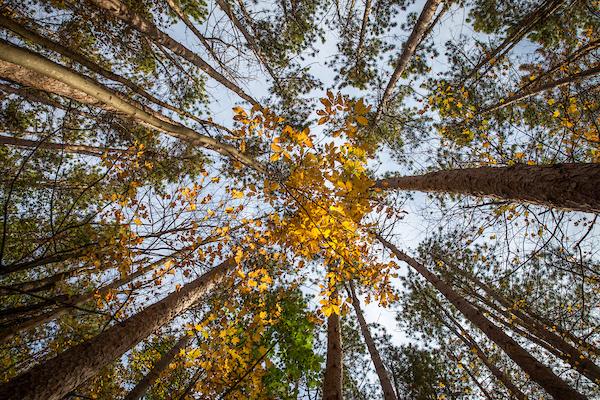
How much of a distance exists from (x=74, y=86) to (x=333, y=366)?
14.9 ft

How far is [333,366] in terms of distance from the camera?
13.9 ft

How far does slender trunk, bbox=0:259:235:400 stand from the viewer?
2.29 m

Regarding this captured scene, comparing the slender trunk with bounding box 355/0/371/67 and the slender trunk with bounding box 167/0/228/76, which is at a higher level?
the slender trunk with bounding box 355/0/371/67

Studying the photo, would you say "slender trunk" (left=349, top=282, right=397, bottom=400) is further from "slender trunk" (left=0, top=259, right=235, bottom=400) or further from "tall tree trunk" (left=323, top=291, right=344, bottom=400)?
"slender trunk" (left=0, top=259, right=235, bottom=400)

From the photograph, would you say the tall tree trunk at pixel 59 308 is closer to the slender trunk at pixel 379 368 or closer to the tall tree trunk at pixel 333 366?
the tall tree trunk at pixel 333 366

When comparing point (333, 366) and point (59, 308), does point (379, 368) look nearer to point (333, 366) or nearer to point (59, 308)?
point (333, 366)

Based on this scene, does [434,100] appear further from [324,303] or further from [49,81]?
[49,81]

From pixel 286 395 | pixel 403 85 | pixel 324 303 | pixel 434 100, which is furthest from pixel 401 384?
pixel 403 85

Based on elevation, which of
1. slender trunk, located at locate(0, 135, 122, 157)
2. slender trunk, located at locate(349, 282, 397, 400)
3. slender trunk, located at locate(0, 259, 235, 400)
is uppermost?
slender trunk, located at locate(0, 135, 122, 157)

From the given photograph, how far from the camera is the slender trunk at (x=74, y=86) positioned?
1.31 meters

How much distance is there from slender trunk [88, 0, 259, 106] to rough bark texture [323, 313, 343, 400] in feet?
13.3

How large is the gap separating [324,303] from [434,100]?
6.34m

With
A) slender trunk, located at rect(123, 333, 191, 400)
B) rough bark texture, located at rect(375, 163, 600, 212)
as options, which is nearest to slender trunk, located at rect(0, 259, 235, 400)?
slender trunk, located at rect(123, 333, 191, 400)

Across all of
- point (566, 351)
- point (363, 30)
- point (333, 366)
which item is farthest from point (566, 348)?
point (363, 30)
